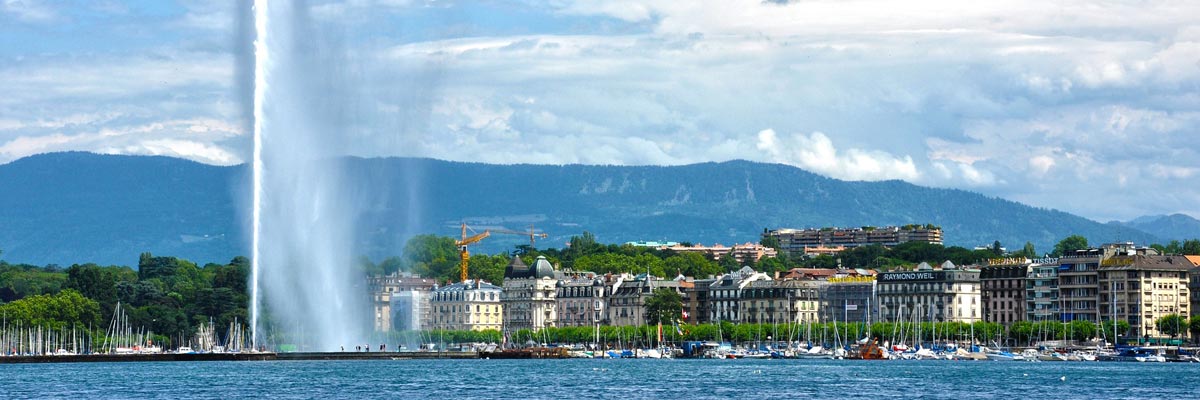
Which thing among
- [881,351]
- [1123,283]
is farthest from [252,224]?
[1123,283]

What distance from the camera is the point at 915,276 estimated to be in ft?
515

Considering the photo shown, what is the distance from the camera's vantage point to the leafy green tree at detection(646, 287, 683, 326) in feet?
543

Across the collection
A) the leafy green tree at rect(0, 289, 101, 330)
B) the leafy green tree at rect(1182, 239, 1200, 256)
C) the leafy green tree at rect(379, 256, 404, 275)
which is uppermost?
the leafy green tree at rect(1182, 239, 1200, 256)

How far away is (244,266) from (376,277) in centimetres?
3457

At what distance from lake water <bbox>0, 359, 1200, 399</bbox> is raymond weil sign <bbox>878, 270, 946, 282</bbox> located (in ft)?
125

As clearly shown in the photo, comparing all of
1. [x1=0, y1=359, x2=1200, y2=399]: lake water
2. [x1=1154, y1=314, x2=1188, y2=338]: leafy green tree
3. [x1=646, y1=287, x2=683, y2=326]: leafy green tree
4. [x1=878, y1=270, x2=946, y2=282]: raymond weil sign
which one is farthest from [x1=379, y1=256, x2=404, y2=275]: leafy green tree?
[x1=1154, y1=314, x2=1188, y2=338]: leafy green tree

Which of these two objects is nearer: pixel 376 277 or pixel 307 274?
pixel 307 274

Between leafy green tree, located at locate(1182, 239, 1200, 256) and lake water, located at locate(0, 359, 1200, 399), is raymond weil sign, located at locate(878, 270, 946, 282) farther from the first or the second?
leafy green tree, located at locate(1182, 239, 1200, 256)

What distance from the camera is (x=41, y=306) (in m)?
149

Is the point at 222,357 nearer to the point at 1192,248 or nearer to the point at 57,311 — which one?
the point at 57,311

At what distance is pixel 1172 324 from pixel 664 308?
4657cm

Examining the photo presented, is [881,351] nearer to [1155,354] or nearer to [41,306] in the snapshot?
[1155,354]

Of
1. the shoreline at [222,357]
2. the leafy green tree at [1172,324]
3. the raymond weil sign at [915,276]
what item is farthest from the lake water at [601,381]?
the raymond weil sign at [915,276]

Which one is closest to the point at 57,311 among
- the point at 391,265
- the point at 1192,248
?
the point at 391,265
